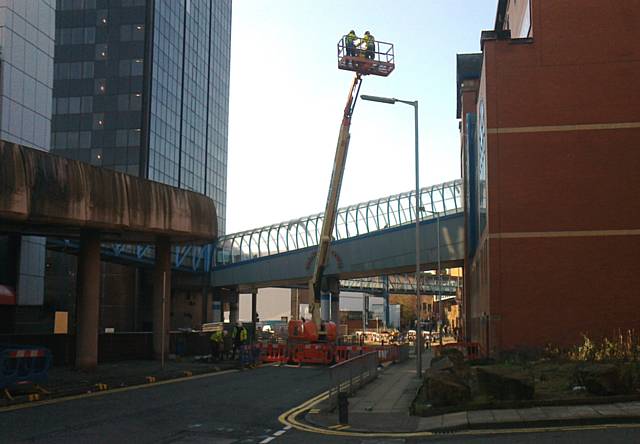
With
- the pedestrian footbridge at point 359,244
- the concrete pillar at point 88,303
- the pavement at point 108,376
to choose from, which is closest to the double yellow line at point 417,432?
the pavement at point 108,376

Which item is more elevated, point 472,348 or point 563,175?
point 563,175

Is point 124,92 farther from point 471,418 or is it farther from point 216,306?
point 471,418

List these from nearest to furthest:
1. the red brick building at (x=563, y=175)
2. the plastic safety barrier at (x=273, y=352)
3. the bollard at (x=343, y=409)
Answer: the bollard at (x=343, y=409) → the red brick building at (x=563, y=175) → the plastic safety barrier at (x=273, y=352)

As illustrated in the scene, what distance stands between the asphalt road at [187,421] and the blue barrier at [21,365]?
156 centimetres

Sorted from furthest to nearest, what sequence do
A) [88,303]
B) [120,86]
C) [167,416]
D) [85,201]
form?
1. [120,86]
2. [88,303]
3. [85,201]
4. [167,416]

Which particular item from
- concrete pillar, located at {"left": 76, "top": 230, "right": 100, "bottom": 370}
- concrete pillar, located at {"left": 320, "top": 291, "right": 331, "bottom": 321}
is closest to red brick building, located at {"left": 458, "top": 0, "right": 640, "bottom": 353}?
concrete pillar, located at {"left": 76, "top": 230, "right": 100, "bottom": 370}

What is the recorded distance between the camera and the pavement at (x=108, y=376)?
19.6 meters

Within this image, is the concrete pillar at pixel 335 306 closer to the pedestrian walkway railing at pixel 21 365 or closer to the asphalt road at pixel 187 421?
the asphalt road at pixel 187 421

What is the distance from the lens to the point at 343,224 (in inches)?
2371

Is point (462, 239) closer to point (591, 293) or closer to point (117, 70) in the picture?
point (591, 293)

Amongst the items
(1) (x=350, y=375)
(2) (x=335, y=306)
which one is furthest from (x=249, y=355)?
(2) (x=335, y=306)

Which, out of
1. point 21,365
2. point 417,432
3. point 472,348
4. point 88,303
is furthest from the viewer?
point 472,348

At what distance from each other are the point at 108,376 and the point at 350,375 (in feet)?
28.9

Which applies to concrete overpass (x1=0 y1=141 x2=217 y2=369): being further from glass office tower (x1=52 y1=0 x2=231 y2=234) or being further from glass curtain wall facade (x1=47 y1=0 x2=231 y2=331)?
glass office tower (x1=52 y1=0 x2=231 y2=234)
